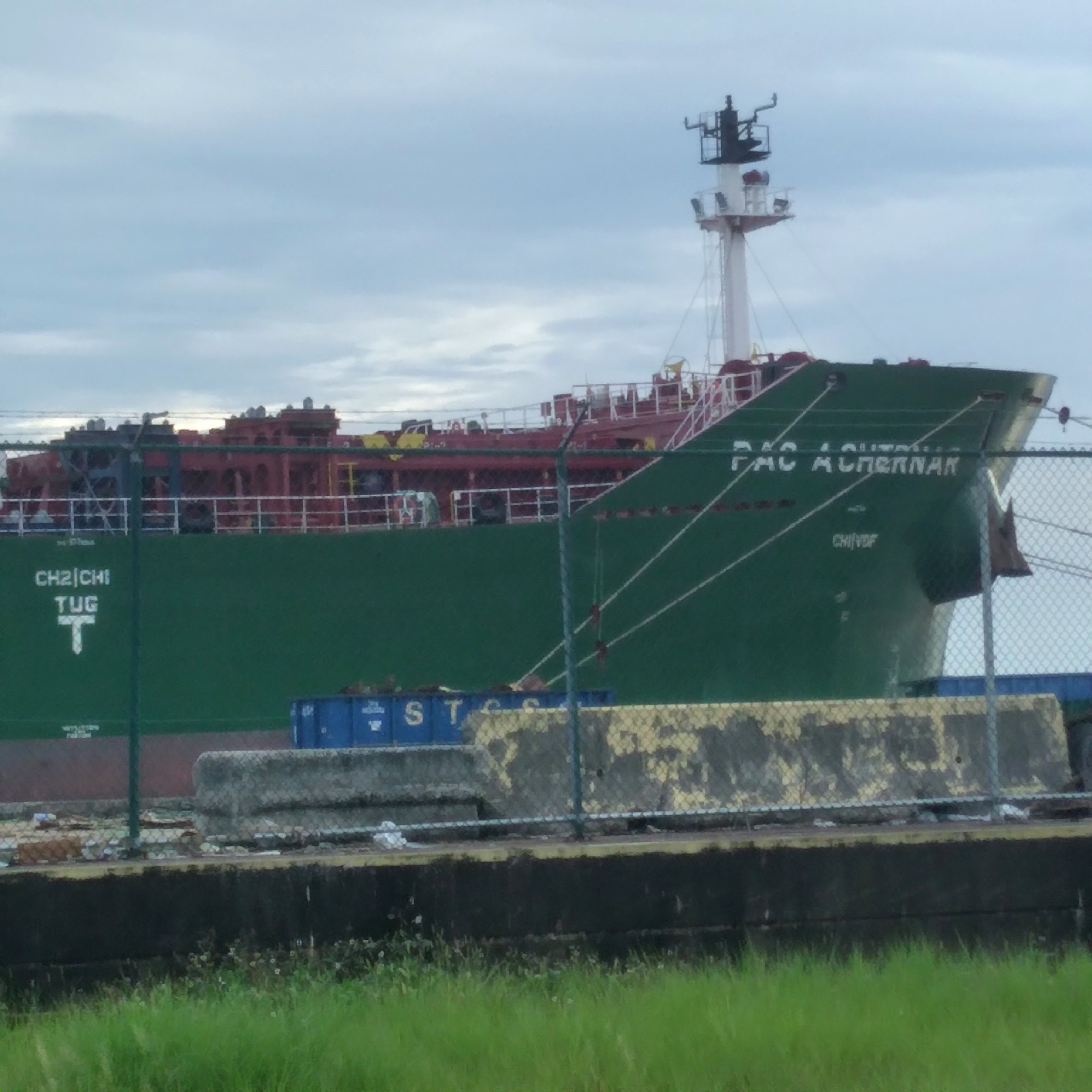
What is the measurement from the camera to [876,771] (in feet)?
30.3

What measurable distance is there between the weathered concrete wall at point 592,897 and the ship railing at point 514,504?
11390mm

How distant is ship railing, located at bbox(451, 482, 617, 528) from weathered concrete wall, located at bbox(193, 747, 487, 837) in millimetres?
10213

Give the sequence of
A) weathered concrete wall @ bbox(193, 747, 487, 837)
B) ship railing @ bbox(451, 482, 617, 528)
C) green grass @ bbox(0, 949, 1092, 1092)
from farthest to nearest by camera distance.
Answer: ship railing @ bbox(451, 482, 617, 528)
weathered concrete wall @ bbox(193, 747, 487, 837)
green grass @ bbox(0, 949, 1092, 1092)

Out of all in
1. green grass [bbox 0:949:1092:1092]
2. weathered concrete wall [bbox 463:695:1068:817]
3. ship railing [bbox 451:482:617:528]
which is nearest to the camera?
green grass [bbox 0:949:1092:1092]

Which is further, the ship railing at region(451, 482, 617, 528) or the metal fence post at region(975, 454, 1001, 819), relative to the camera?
the ship railing at region(451, 482, 617, 528)

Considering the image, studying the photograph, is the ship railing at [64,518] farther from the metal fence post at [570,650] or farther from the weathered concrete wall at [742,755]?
the metal fence post at [570,650]

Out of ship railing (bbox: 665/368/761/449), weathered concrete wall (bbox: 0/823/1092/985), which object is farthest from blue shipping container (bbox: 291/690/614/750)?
weathered concrete wall (bbox: 0/823/1092/985)

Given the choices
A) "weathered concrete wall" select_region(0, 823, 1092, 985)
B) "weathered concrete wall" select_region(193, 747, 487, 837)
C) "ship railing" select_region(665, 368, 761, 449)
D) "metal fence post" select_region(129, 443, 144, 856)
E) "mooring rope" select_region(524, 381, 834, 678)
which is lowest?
"weathered concrete wall" select_region(0, 823, 1092, 985)

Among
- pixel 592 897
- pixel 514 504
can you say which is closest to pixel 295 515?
pixel 514 504

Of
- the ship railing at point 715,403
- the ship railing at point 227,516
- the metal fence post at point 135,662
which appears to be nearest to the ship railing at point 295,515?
Answer: the ship railing at point 227,516

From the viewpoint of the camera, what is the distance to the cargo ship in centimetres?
2052

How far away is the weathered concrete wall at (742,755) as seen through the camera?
9.06 m

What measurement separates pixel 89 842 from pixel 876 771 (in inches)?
→ 181

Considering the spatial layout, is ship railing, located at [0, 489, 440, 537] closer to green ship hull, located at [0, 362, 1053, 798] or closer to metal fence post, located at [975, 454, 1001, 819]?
green ship hull, located at [0, 362, 1053, 798]
